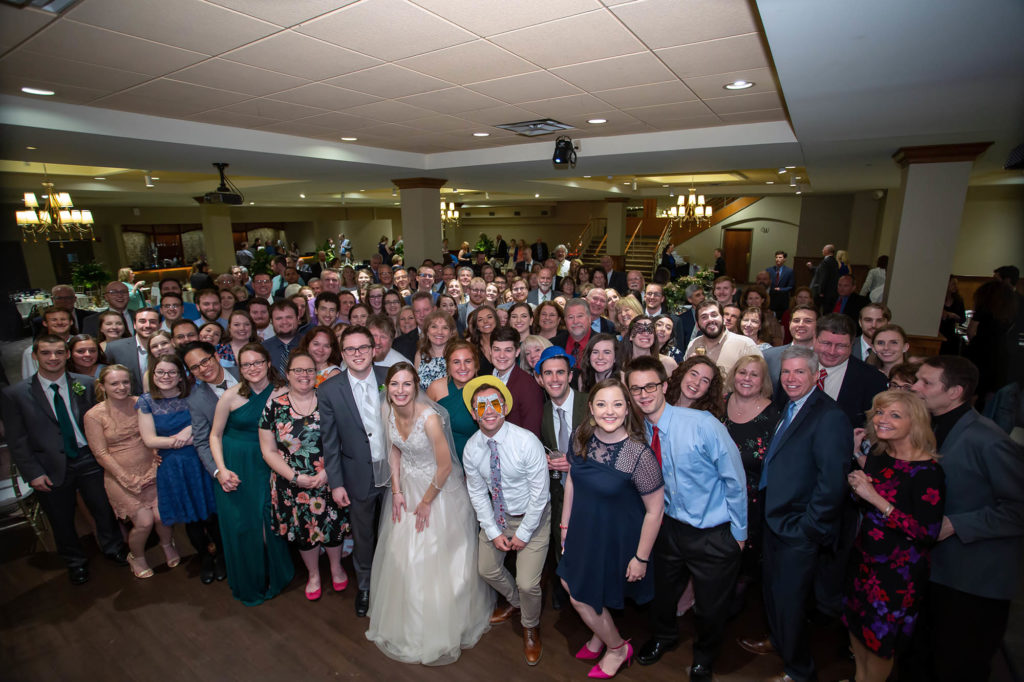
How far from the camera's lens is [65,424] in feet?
11.1

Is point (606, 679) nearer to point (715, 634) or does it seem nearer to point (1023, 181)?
point (715, 634)

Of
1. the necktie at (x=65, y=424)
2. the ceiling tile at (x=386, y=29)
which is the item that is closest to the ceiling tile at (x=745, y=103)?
the ceiling tile at (x=386, y=29)

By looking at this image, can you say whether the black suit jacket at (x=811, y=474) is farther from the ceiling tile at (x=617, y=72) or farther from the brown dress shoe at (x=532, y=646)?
the ceiling tile at (x=617, y=72)

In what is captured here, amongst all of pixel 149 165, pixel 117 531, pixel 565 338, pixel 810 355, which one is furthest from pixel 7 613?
pixel 149 165

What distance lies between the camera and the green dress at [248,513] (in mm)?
3129

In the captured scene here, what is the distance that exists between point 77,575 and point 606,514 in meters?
3.89

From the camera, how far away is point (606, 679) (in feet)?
8.75

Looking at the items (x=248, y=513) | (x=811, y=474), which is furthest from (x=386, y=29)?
(x=811, y=474)

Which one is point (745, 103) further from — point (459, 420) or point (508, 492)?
point (508, 492)

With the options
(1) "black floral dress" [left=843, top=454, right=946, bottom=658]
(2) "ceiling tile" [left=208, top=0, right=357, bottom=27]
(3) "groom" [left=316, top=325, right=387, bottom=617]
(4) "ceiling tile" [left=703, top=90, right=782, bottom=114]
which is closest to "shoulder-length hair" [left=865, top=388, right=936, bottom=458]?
(1) "black floral dress" [left=843, top=454, right=946, bottom=658]

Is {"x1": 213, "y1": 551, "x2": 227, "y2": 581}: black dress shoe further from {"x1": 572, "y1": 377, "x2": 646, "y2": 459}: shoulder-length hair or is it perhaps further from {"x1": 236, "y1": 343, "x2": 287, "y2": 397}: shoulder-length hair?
{"x1": 572, "y1": 377, "x2": 646, "y2": 459}: shoulder-length hair

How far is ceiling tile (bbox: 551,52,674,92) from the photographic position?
129 inches

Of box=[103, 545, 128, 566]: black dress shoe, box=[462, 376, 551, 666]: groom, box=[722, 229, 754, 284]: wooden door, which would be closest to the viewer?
box=[462, 376, 551, 666]: groom

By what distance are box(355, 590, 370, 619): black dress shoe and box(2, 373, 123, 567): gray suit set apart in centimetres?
209
